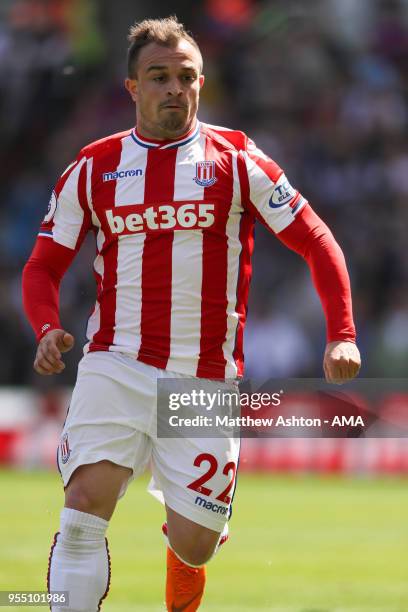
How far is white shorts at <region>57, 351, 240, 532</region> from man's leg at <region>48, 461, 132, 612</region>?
85mm

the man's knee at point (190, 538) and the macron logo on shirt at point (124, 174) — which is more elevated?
the macron logo on shirt at point (124, 174)

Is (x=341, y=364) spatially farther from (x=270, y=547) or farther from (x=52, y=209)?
(x=270, y=547)

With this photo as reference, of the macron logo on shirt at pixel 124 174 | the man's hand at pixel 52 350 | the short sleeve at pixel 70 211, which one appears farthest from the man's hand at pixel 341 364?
Answer: the short sleeve at pixel 70 211

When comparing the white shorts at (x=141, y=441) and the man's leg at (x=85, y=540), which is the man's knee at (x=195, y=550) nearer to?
the white shorts at (x=141, y=441)

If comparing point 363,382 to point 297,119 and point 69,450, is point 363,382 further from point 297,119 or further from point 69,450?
point 69,450

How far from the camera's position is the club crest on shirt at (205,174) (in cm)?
514

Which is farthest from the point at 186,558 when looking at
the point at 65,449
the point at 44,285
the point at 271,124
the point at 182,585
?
the point at 271,124

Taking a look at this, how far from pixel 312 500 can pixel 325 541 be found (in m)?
2.34

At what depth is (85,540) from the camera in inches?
189

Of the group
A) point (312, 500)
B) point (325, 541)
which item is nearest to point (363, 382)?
point (312, 500)

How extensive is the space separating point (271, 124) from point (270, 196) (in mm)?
10808

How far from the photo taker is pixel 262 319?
1383 centimetres

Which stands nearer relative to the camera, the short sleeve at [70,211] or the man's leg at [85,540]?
the man's leg at [85,540]

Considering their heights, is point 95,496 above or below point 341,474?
below
